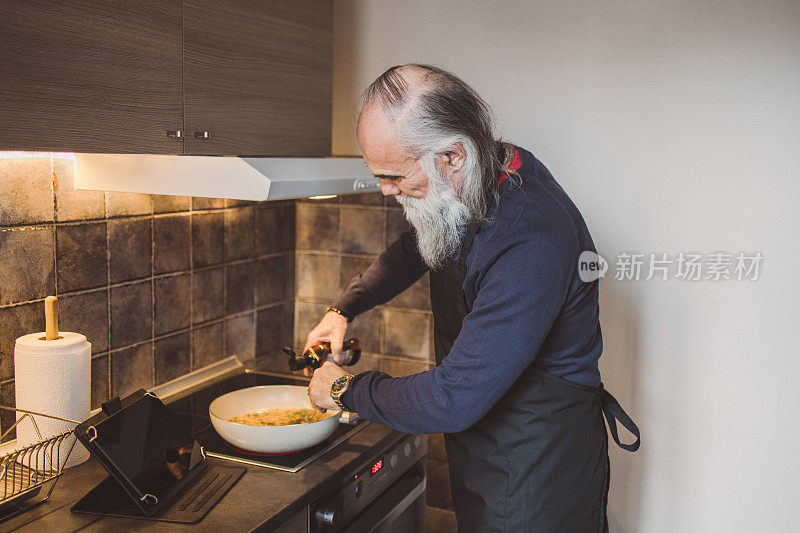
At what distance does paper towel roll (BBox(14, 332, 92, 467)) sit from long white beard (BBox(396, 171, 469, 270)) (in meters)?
0.75

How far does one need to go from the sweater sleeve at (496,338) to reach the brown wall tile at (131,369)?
86 centimetres

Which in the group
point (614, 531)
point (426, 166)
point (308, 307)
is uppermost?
point (426, 166)

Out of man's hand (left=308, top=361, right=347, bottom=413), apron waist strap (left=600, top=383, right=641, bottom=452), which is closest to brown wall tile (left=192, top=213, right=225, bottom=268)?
man's hand (left=308, top=361, right=347, bottom=413)

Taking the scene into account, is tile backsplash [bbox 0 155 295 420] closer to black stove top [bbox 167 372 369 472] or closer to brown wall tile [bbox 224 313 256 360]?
brown wall tile [bbox 224 313 256 360]

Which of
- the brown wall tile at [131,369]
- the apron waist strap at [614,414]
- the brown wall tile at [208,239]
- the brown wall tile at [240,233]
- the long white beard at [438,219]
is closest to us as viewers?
the long white beard at [438,219]

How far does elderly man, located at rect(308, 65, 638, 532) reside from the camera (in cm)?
137

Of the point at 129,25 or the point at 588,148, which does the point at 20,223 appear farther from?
the point at 588,148

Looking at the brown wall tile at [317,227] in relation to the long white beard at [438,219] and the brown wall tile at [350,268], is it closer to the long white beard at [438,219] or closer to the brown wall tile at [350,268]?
the brown wall tile at [350,268]

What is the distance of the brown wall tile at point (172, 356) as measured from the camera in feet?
6.70

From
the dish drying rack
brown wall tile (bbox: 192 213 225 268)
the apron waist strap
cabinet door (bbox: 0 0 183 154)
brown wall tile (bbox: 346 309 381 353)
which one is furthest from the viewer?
brown wall tile (bbox: 346 309 381 353)

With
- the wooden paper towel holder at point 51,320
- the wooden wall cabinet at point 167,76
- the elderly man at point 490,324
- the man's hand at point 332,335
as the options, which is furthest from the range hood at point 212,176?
the man's hand at point 332,335

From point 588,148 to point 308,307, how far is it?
109 centimetres

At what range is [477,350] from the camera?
1.36 meters

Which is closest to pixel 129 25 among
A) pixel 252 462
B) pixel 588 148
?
pixel 252 462
